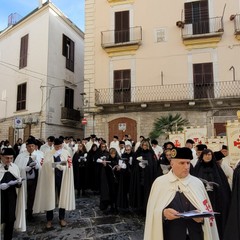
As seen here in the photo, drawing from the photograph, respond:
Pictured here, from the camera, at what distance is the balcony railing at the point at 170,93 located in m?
15.6

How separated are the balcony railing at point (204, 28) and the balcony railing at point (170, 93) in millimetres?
2780

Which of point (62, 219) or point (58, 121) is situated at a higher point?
point (58, 121)

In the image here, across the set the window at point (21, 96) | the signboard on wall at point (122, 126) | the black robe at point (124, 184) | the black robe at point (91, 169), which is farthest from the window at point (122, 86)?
the black robe at point (124, 184)

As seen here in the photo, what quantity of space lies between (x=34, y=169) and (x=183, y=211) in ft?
14.5

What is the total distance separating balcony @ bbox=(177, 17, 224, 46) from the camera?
15.8 m

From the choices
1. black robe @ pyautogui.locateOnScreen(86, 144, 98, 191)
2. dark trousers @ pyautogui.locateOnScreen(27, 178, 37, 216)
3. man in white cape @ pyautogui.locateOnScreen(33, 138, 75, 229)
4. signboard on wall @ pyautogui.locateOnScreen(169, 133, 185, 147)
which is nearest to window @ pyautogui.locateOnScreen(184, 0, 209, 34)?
signboard on wall @ pyautogui.locateOnScreen(169, 133, 185, 147)

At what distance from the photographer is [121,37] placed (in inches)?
683

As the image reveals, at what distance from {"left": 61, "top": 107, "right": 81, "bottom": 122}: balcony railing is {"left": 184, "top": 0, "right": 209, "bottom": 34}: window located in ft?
32.2

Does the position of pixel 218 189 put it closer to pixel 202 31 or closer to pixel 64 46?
pixel 202 31

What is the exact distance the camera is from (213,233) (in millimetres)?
2957

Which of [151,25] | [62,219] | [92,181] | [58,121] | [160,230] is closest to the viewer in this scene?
[160,230]

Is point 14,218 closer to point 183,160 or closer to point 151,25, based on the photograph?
point 183,160

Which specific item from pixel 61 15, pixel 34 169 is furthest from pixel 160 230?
pixel 61 15

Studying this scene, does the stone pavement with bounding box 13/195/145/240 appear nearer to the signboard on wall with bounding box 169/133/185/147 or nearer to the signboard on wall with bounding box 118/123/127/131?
the signboard on wall with bounding box 169/133/185/147
